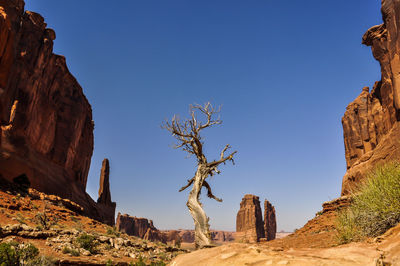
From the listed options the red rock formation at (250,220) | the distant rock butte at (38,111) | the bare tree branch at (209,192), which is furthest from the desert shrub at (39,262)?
the red rock formation at (250,220)

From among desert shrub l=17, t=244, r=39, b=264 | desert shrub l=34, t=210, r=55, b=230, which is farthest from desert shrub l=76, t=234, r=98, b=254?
desert shrub l=17, t=244, r=39, b=264

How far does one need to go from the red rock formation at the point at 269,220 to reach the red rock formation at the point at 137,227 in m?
49.9

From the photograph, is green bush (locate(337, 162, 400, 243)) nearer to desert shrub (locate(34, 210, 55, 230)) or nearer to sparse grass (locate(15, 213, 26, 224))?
desert shrub (locate(34, 210, 55, 230))

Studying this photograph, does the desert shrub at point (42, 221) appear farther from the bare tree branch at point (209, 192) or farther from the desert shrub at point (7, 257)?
the bare tree branch at point (209, 192)

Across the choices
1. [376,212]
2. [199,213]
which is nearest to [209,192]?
[199,213]

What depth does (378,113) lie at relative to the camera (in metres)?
38.2

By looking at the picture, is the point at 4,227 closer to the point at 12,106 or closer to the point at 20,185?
the point at 20,185

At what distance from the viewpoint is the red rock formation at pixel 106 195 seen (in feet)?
190

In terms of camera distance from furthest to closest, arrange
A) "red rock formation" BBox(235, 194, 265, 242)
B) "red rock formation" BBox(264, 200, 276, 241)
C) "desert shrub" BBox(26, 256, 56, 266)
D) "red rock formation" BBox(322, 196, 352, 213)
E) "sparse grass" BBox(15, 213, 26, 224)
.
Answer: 1. "red rock formation" BBox(264, 200, 276, 241)
2. "red rock formation" BBox(235, 194, 265, 242)
3. "red rock formation" BBox(322, 196, 352, 213)
4. "sparse grass" BBox(15, 213, 26, 224)
5. "desert shrub" BBox(26, 256, 56, 266)

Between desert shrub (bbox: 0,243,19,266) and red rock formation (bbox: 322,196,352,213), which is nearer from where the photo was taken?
desert shrub (bbox: 0,243,19,266)

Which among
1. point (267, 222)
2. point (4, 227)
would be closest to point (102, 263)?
point (4, 227)

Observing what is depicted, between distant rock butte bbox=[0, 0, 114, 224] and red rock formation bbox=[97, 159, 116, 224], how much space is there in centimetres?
825

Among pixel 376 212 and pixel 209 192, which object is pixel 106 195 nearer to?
pixel 209 192

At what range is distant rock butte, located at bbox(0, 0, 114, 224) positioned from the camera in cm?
2983
